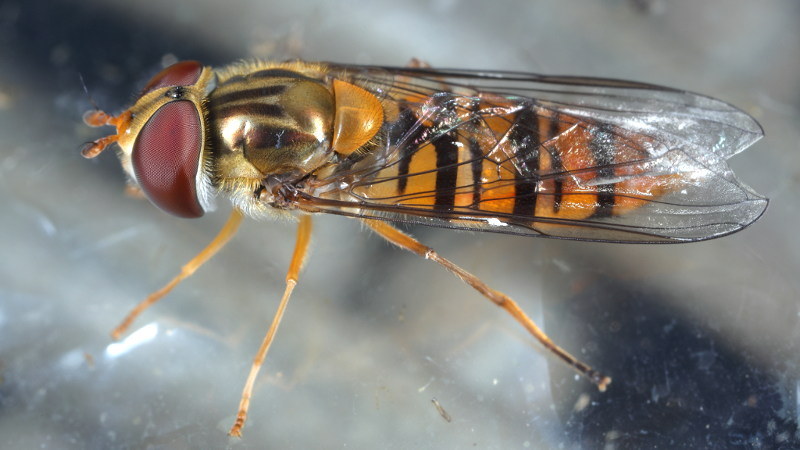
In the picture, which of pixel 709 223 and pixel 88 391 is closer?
pixel 709 223

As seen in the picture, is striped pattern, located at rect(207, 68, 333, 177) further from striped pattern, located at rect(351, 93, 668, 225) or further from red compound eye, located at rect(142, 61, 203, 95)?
striped pattern, located at rect(351, 93, 668, 225)

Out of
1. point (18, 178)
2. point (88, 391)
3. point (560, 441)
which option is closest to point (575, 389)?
point (560, 441)

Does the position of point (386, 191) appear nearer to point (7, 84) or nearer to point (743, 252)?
point (743, 252)

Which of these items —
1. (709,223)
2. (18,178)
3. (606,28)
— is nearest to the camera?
(709,223)

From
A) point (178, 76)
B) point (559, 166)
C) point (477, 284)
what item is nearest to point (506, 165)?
point (559, 166)

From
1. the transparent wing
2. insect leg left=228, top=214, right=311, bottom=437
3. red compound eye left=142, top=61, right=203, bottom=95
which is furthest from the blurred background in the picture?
red compound eye left=142, top=61, right=203, bottom=95

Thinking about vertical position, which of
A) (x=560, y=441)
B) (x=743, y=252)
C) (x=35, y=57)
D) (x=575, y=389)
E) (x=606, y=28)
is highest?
(x=606, y=28)

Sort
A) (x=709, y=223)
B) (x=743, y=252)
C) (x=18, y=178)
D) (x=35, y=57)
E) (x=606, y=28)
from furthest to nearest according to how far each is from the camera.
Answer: (x=606, y=28) < (x=35, y=57) < (x=18, y=178) < (x=743, y=252) < (x=709, y=223)
